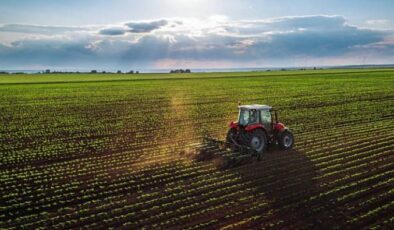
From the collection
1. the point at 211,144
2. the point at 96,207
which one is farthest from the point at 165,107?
the point at 96,207

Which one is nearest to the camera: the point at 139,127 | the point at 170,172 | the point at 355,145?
the point at 170,172

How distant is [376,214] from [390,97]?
3218 cm

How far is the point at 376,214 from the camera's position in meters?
10.9

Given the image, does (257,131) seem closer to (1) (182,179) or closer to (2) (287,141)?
(2) (287,141)

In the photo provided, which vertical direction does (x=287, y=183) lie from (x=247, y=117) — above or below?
below

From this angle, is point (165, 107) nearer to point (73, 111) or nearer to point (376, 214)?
point (73, 111)

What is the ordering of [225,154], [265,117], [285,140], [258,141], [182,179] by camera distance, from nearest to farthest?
[182,179] < [225,154] < [258,141] < [265,117] < [285,140]

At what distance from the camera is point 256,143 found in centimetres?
1638

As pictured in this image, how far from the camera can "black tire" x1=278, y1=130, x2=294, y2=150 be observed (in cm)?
1705

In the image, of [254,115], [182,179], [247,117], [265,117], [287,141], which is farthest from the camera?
[287,141]

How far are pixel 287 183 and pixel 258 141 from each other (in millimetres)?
3355

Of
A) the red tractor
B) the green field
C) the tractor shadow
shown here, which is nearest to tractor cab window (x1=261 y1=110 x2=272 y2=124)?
the red tractor

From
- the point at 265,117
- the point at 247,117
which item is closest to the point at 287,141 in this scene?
the point at 265,117

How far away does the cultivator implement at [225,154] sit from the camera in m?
15.3
